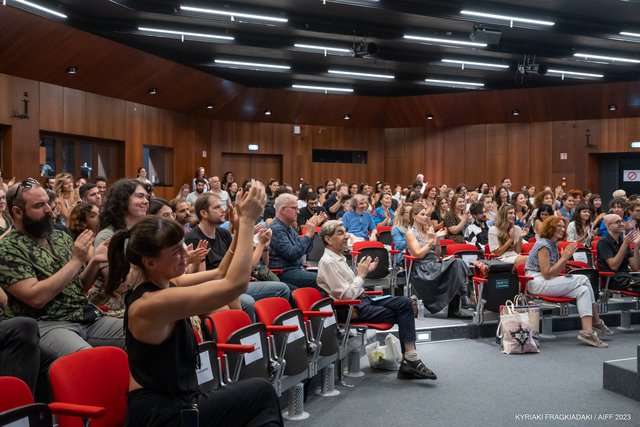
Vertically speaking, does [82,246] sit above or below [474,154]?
below

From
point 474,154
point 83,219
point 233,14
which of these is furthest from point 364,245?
point 474,154

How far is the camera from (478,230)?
803cm

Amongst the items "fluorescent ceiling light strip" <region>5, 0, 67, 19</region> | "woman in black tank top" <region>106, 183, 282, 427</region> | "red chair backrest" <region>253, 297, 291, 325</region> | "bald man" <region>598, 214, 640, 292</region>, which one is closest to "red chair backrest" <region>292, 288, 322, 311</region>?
"red chair backrest" <region>253, 297, 291, 325</region>

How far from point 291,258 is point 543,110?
12.3 m

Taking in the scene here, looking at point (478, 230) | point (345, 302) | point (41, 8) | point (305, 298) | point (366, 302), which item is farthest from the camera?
point (41, 8)

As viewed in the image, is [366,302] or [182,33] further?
[182,33]

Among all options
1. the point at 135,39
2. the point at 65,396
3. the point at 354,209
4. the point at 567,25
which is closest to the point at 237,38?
the point at 135,39

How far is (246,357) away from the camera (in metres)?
→ 3.38

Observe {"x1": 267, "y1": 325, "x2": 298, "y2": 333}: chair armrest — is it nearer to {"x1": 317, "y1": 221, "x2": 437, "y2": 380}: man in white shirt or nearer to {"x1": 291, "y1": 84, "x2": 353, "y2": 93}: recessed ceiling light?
{"x1": 317, "y1": 221, "x2": 437, "y2": 380}: man in white shirt

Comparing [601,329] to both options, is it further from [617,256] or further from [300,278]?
[300,278]

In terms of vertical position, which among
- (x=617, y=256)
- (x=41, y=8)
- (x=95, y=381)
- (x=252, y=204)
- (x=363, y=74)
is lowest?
(x=95, y=381)

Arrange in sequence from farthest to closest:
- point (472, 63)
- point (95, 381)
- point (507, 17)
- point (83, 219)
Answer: point (472, 63), point (507, 17), point (83, 219), point (95, 381)

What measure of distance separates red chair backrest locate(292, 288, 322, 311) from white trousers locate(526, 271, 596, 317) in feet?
8.66

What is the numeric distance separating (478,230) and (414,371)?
359 centimetres
